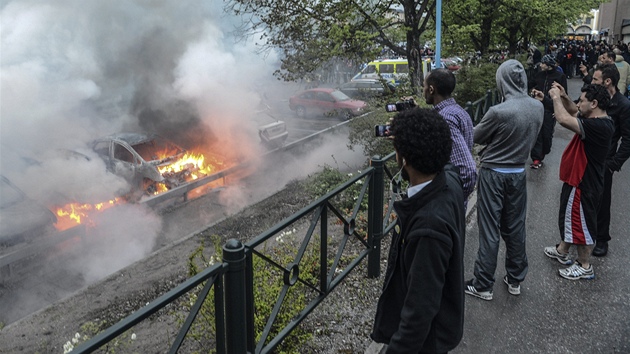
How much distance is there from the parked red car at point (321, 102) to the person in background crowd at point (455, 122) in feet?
49.2

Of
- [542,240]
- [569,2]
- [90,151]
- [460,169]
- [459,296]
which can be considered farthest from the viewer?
[569,2]

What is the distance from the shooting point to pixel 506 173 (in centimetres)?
390

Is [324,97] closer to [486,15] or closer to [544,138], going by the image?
[486,15]

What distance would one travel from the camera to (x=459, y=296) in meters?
2.18

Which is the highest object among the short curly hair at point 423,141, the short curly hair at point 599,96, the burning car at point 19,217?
the short curly hair at point 423,141

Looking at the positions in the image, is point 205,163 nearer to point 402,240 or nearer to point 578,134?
point 578,134

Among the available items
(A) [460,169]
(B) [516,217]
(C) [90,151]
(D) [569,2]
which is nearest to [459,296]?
(A) [460,169]

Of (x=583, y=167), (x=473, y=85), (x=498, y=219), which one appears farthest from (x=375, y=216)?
(x=473, y=85)

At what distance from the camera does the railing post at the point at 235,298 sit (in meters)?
2.48

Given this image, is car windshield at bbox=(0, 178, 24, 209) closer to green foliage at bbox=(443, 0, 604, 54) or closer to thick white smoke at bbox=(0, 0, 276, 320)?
thick white smoke at bbox=(0, 0, 276, 320)

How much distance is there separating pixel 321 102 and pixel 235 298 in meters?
17.7

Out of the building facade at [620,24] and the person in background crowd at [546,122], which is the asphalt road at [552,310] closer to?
the person in background crowd at [546,122]

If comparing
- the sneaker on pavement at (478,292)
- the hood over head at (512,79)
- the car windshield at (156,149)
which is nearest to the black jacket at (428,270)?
the hood over head at (512,79)

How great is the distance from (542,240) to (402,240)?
371cm
